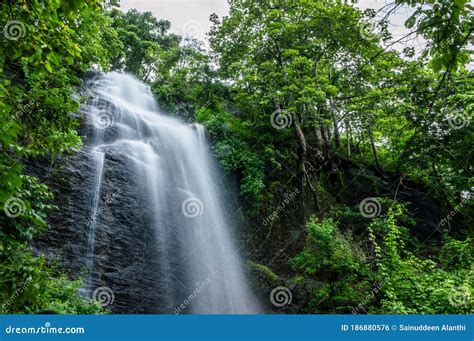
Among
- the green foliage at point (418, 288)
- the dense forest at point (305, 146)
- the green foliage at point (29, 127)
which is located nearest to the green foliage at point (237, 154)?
the dense forest at point (305, 146)

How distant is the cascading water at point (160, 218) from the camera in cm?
942

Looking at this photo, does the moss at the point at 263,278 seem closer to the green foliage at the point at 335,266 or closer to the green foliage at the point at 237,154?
the green foliage at the point at 335,266

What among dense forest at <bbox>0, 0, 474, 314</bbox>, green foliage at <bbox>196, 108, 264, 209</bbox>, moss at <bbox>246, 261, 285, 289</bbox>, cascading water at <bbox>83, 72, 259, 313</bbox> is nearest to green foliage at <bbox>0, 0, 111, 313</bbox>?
dense forest at <bbox>0, 0, 474, 314</bbox>

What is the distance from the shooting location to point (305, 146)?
15141 mm

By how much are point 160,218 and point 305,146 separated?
23.0 feet

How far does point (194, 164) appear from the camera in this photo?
14164 millimetres

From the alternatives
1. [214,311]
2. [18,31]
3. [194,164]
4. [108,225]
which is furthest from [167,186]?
[18,31]

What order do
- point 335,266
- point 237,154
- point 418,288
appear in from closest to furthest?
point 418,288
point 335,266
point 237,154

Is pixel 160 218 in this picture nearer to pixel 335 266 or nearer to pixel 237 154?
pixel 237 154

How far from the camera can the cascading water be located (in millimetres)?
9422

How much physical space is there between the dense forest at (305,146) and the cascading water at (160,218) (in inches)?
31.8

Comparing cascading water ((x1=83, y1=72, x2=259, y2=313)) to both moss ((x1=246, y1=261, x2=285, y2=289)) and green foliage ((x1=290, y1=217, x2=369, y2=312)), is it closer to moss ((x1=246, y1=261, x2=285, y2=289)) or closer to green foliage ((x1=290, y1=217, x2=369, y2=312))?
moss ((x1=246, y1=261, x2=285, y2=289))

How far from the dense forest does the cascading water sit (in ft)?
2.65

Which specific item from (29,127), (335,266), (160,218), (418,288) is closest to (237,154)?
(160,218)
